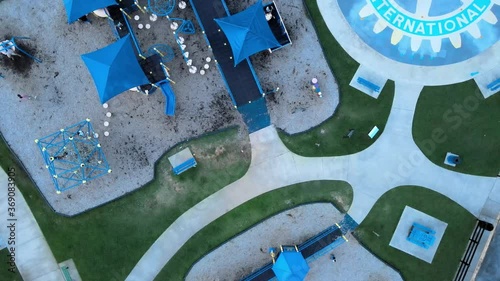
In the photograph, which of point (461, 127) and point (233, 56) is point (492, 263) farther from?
point (233, 56)

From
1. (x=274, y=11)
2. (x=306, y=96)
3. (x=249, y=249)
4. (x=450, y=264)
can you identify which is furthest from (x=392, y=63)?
(x=249, y=249)

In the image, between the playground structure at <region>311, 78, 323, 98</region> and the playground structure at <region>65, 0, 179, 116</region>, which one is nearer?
the playground structure at <region>65, 0, 179, 116</region>

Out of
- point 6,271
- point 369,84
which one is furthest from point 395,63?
point 6,271

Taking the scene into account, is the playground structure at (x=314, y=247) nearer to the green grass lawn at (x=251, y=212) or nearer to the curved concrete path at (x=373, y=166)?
the green grass lawn at (x=251, y=212)

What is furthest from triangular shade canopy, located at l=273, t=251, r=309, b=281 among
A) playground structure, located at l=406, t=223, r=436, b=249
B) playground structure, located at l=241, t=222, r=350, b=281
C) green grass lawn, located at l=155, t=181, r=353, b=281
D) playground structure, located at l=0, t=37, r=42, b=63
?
playground structure, located at l=0, t=37, r=42, b=63

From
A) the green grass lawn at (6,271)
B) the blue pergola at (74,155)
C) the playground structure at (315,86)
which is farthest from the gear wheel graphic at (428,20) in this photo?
the green grass lawn at (6,271)

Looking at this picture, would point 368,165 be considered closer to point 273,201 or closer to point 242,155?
point 273,201

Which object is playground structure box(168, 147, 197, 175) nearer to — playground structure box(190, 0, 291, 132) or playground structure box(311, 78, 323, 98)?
playground structure box(190, 0, 291, 132)
